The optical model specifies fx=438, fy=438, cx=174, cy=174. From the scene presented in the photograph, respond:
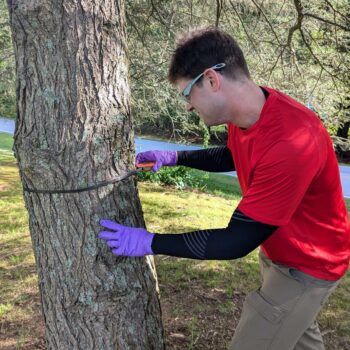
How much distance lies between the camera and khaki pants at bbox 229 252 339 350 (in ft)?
6.42

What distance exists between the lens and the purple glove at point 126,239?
174 cm

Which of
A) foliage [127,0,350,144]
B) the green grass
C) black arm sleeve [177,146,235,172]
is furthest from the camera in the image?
the green grass

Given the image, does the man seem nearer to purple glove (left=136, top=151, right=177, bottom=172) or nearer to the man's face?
the man's face

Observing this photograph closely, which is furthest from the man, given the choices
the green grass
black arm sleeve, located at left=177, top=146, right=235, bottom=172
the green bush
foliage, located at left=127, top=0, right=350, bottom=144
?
the green grass

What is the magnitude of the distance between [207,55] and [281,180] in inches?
22.3

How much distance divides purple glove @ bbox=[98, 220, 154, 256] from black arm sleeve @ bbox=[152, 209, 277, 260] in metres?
0.07

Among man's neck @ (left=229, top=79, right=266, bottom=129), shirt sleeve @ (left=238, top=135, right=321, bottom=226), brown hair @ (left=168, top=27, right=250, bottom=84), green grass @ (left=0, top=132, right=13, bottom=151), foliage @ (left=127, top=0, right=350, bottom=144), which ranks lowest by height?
green grass @ (left=0, top=132, right=13, bottom=151)

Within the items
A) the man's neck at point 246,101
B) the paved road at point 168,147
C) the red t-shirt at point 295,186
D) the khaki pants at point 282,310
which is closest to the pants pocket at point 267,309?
the khaki pants at point 282,310

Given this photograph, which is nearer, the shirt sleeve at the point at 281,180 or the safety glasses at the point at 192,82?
the shirt sleeve at the point at 281,180

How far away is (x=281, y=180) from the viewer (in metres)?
1.55

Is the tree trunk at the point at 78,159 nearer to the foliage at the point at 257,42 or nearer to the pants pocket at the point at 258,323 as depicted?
the pants pocket at the point at 258,323

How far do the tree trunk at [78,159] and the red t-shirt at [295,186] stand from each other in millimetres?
587

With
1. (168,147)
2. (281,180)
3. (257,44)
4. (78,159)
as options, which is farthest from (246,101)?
(168,147)

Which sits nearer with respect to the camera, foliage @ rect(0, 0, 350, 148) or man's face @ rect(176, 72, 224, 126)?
man's face @ rect(176, 72, 224, 126)
